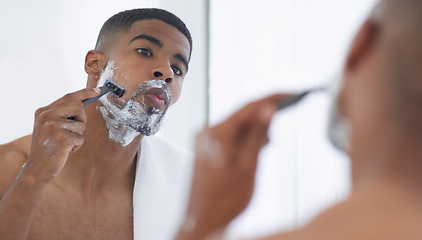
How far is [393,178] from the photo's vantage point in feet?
1.00

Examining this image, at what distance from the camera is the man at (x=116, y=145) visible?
1084 millimetres

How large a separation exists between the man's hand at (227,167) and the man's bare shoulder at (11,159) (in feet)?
2.72

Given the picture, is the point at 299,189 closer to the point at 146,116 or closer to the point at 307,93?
the point at 146,116

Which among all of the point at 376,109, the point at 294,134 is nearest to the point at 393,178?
the point at 376,109

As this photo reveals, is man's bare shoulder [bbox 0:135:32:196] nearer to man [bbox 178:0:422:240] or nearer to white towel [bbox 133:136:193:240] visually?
white towel [bbox 133:136:193:240]

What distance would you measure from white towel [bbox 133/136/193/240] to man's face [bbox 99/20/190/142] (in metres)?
0.16

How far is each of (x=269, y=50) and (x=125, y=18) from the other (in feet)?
1.93

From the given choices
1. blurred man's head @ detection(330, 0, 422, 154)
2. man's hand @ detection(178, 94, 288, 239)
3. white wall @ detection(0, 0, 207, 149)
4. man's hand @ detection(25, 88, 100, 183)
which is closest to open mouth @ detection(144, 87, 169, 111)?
man's hand @ detection(25, 88, 100, 183)

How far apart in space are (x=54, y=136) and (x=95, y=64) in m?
0.36

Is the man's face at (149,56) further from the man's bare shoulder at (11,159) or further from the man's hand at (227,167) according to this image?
the man's hand at (227,167)

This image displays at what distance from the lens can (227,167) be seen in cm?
40

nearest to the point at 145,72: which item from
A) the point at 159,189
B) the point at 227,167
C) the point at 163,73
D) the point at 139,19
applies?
the point at 163,73

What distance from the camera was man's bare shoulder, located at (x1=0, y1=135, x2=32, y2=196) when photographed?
3.61 feet

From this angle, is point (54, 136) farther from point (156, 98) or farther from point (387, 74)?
point (387, 74)
